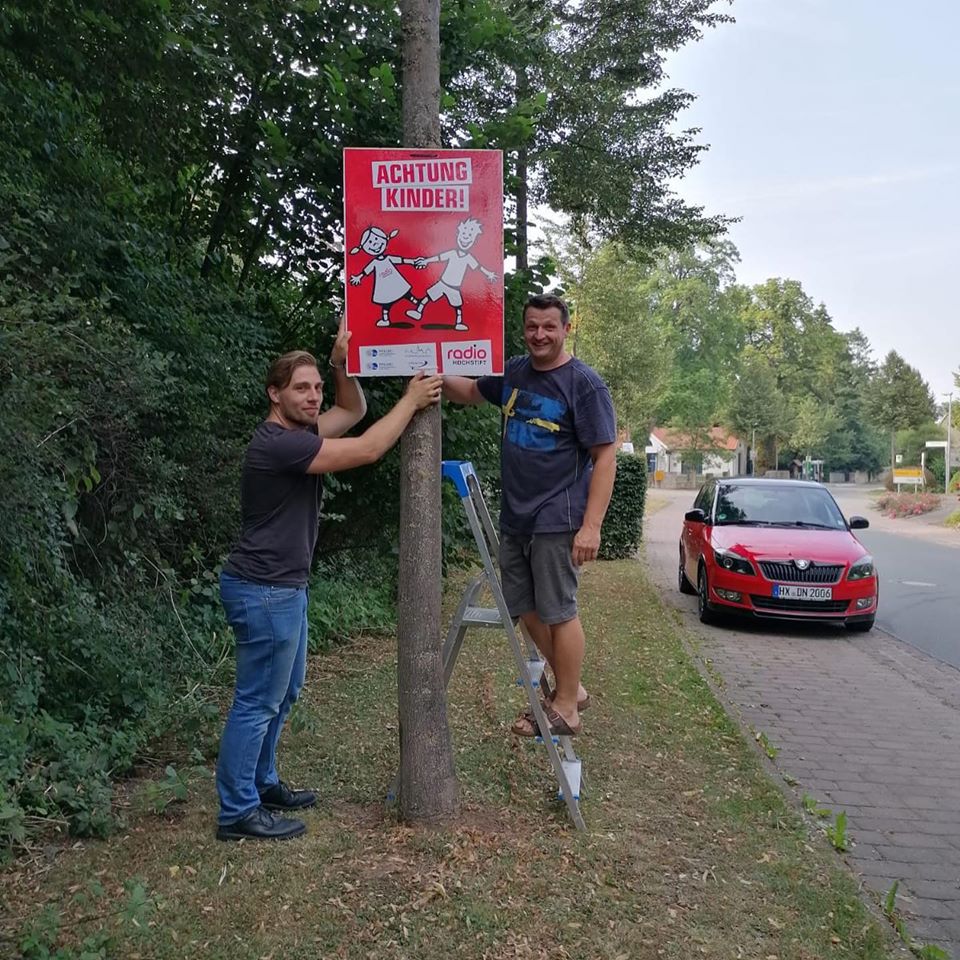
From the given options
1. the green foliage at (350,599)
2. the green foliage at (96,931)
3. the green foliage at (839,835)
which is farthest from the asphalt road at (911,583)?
Result: the green foliage at (96,931)

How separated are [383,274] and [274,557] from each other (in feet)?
3.96

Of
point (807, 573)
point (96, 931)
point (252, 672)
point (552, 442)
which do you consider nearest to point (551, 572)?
point (552, 442)

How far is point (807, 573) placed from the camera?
9.12 metres

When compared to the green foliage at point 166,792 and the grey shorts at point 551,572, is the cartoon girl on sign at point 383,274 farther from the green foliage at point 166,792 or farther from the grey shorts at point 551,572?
the green foliage at point 166,792

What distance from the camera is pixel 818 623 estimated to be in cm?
1014

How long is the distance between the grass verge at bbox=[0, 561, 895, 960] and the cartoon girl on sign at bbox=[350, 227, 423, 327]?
186 cm

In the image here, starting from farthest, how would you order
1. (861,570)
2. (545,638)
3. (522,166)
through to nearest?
(522,166) → (861,570) → (545,638)

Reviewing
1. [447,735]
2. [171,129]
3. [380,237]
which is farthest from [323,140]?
[447,735]

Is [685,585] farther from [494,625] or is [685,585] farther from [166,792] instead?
[166,792]

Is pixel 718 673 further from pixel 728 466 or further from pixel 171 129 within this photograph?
pixel 728 466

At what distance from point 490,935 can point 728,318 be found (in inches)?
2611

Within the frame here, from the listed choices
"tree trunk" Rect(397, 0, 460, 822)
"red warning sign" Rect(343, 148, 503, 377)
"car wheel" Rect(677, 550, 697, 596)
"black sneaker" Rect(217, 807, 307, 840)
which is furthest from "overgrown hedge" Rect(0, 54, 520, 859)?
"car wheel" Rect(677, 550, 697, 596)

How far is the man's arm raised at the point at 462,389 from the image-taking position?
3705mm

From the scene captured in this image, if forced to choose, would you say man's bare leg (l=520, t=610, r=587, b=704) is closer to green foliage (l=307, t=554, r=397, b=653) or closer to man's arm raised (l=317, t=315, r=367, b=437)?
man's arm raised (l=317, t=315, r=367, b=437)
